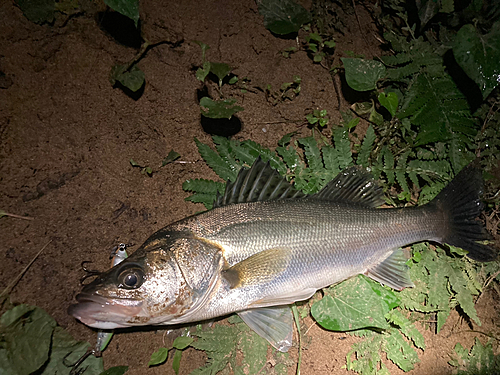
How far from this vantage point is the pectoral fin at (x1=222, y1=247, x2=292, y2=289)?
6.89 feet

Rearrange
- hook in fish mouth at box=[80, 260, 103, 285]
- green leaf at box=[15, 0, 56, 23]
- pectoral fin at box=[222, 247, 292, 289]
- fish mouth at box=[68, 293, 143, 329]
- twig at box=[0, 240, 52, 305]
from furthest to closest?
green leaf at box=[15, 0, 56, 23] → hook in fish mouth at box=[80, 260, 103, 285] → twig at box=[0, 240, 52, 305] → pectoral fin at box=[222, 247, 292, 289] → fish mouth at box=[68, 293, 143, 329]

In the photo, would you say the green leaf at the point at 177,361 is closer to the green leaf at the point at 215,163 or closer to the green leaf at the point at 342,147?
the green leaf at the point at 215,163

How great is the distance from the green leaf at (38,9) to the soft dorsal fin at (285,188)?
6.72ft

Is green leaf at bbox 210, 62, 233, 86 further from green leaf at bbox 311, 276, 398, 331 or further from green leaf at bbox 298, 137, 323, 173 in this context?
green leaf at bbox 311, 276, 398, 331

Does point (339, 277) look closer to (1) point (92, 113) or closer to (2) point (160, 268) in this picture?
(2) point (160, 268)

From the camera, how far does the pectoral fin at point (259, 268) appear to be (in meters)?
2.10

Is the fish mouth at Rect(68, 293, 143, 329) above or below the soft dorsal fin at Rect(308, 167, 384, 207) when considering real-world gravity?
below

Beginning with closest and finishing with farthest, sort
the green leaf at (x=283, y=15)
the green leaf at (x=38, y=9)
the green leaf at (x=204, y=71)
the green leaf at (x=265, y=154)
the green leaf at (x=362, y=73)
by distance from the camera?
the green leaf at (x=38, y=9)
the green leaf at (x=204, y=71)
the green leaf at (x=265, y=154)
the green leaf at (x=362, y=73)
the green leaf at (x=283, y=15)

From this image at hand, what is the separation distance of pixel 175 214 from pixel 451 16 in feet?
11.4

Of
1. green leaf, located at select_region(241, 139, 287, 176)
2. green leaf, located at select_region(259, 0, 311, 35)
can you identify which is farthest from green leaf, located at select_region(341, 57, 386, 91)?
green leaf, located at select_region(241, 139, 287, 176)

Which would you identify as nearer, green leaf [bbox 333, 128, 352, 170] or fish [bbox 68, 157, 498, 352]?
fish [bbox 68, 157, 498, 352]

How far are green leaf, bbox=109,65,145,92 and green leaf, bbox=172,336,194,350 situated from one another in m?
2.09

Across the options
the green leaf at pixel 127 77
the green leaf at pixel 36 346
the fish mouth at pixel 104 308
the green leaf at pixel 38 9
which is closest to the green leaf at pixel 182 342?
the green leaf at pixel 36 346

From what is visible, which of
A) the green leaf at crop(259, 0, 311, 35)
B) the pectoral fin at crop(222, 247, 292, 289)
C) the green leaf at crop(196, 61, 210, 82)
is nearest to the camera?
the pectoral fin at crop(222, 247, 292, 289)
